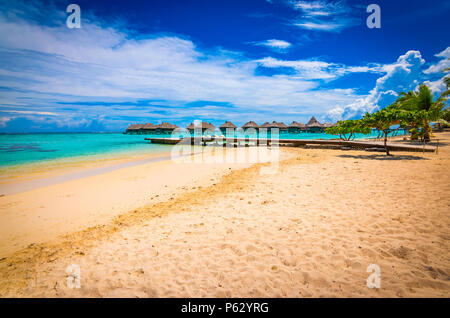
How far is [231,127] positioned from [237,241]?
2362 inches

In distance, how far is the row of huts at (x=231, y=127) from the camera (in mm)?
62188

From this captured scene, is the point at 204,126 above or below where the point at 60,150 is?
above

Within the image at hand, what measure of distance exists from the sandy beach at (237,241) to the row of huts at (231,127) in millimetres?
55077

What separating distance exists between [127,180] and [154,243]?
7.38m

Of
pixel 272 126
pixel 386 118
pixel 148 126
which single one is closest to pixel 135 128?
Answer: pixel 148 126

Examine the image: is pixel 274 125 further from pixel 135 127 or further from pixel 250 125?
pixel 135 127

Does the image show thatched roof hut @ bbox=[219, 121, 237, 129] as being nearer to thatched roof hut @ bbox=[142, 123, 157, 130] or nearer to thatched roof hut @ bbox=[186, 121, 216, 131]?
thatched roof hut @ bbox=[186, 121, 216, 131]

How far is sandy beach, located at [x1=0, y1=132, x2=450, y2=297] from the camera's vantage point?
9.59 ft

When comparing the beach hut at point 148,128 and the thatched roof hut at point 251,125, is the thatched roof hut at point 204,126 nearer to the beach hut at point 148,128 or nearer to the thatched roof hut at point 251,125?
→ the thatched roof hut at point 251,125

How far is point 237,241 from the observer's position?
4.11 m

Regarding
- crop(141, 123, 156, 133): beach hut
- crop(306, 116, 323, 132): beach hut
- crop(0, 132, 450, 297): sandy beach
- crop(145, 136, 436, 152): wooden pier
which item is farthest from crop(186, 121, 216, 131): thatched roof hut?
crop(0, 132, 450, 297): sandy beach

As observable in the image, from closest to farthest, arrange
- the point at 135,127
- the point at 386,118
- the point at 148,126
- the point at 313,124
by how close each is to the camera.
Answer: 1. the point at 386,118
2. the point at 313,124
3. the point at 148,126
4. the point at 135,127

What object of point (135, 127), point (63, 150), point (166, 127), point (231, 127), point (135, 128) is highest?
point (135, 127)

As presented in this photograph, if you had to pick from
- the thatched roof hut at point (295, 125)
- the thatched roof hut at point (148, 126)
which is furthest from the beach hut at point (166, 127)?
the thatched roof hut at point (295, 125)
